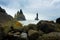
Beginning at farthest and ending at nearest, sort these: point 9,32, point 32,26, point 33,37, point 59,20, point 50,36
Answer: point 59,20 → point 32,26 → point 9,32 → point 33,37 → point 50,36

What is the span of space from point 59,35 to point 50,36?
3.07ft

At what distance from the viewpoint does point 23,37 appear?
62.6ft

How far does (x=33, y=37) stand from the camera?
19078 mm

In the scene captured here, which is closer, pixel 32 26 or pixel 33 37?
pixel 33 37

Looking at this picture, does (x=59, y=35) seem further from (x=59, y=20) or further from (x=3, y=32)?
(x=59, y=20)

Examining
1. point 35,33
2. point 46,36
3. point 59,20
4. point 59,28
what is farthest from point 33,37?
point 59,20

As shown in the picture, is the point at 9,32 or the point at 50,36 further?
the point at 9,32

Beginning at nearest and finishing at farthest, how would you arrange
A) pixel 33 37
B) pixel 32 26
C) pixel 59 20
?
pixel 33 37 < pixel 32 26 < pixel 59 20

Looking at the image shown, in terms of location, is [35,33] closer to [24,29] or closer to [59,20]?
[24,29]

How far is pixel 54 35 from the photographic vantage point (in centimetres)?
1683

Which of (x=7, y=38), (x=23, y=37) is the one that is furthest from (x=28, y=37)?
(x=7, y=38)

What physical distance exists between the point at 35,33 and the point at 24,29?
2599mm

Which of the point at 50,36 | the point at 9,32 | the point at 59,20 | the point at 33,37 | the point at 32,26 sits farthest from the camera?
the point at 59,20

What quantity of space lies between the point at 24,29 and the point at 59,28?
388 cm
